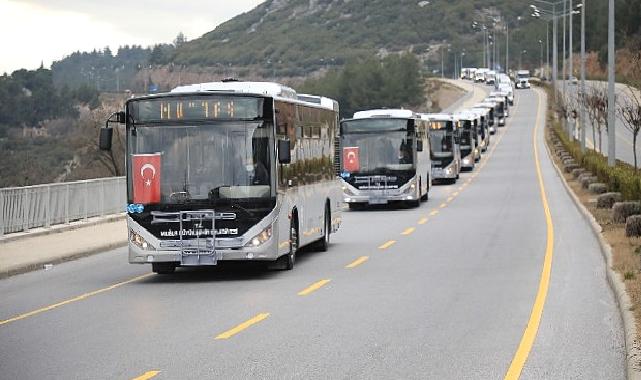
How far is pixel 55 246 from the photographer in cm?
2834

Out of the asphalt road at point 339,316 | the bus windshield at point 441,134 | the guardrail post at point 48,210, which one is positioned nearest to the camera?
the asphalt road at point 339,316

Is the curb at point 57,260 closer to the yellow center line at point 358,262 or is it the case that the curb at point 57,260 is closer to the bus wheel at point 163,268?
the bus wheel at point 163,268

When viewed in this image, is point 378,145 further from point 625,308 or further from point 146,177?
point 625,308

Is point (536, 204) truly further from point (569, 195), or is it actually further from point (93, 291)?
point (93, 291)

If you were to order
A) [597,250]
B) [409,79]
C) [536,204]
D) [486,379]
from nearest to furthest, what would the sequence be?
[486,379] < [597,250] < [536,204] < [409,79]

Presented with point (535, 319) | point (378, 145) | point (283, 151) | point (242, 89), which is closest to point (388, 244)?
point (242, 89)

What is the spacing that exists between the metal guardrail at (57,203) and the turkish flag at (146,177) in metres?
9.11

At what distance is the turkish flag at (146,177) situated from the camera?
2025 cm

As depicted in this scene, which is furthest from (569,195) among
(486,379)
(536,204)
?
(486,379)

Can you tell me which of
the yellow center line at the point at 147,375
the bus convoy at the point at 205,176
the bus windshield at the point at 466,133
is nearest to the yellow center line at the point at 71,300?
the bus convoy at the point at 205,176

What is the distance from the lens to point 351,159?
138ft

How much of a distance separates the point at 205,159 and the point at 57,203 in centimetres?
1333

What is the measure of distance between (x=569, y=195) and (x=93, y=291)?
2916 cm

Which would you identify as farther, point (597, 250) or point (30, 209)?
point (30, 209)
